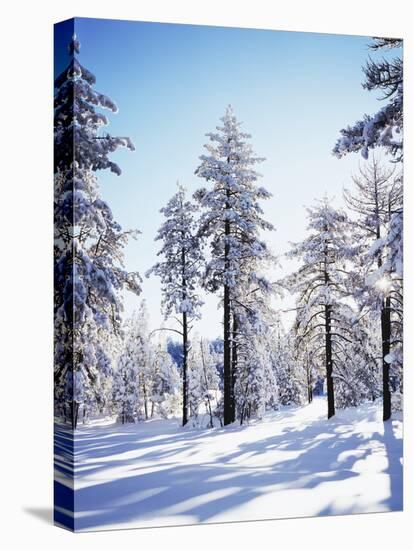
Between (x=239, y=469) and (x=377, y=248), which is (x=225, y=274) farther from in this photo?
(x=239, y=469)

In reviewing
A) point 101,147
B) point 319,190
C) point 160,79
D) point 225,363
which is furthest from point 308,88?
point 225,363

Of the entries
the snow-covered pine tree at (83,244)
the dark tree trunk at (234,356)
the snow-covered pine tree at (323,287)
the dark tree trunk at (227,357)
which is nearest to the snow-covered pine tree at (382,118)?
the snow-covered pine tree at (323,287)

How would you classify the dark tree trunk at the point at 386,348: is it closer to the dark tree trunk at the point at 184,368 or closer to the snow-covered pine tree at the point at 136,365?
the dark tree trunk at the point at 184,368

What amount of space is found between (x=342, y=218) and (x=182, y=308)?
2534 mm

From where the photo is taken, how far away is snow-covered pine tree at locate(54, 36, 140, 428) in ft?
32.7

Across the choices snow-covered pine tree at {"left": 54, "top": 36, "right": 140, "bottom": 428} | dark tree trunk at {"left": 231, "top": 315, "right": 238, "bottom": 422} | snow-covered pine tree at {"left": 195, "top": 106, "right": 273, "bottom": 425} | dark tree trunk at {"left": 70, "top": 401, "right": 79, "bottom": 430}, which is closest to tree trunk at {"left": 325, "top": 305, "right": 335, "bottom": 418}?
snow-covered pine tree at {"left": 195, "top": 106, "right": 273, "bottom": 425}

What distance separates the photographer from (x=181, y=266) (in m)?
10.9

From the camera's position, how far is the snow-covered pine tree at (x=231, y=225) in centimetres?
1110

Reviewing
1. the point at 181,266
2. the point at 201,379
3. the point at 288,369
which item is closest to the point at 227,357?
the point at 201,379

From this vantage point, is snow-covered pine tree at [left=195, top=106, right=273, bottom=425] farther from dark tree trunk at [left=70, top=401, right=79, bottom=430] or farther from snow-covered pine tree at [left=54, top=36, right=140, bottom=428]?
dark tree trunk at [left=70, top=401, right=79, bottom=430]

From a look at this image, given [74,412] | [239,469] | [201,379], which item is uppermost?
[201,379]

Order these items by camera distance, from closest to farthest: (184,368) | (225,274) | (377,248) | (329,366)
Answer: (184,368) < (225,274) < (377,248) < (329,366)

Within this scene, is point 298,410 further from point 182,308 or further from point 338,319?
point 182,308

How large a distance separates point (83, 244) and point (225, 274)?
213cm
